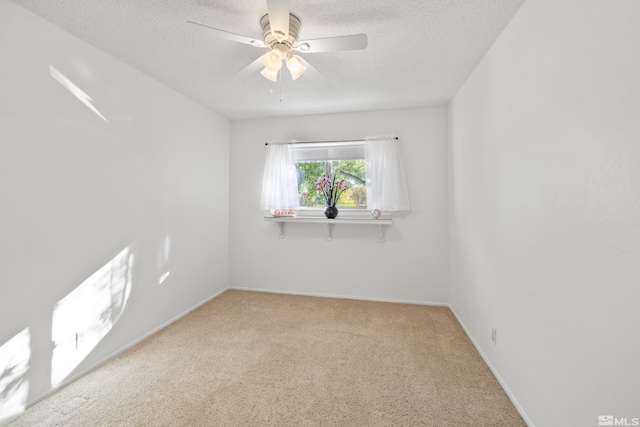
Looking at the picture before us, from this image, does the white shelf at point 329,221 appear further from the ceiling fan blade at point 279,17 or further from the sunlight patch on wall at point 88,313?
the ceiling fan blade at point 279,17

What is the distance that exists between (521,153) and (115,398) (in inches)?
117

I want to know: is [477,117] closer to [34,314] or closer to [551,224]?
[551,224]

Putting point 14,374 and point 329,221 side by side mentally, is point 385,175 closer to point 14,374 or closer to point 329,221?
point 329,221

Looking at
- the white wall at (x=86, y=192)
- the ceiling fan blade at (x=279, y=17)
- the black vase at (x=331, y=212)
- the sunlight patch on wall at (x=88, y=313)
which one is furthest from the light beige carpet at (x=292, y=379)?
the ceiling fan blade at (x=279, y=17)

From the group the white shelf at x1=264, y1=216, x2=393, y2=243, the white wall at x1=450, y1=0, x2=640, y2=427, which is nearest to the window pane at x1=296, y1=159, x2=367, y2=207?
the white shelf at x1=264, y1=216, x2=393, y2=243

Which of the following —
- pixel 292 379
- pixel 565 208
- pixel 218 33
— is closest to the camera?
pixel 565 208

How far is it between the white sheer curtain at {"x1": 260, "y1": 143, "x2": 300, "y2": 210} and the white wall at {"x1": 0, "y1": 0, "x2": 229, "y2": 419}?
92 cm

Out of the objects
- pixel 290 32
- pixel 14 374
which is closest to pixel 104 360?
pixel 14 374

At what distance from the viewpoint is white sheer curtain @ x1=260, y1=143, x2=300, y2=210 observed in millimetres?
3506

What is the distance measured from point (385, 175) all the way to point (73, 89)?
293 centimetres

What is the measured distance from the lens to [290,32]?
1.68 metres

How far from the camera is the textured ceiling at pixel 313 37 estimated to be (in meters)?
1.57

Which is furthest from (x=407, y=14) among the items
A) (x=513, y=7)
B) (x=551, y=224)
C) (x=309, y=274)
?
(x=309, y=274)

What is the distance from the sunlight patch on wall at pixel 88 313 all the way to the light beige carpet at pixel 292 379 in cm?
19
